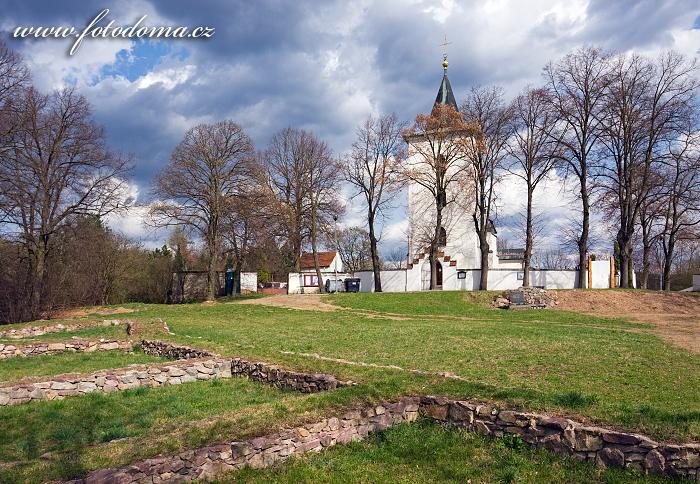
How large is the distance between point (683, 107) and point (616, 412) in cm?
3231

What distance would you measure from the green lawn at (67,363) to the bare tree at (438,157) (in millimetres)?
25755

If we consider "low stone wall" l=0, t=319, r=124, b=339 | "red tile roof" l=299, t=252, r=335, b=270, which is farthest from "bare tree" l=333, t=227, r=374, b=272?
"low stone wall" l=0, t=319, r=124, b=339

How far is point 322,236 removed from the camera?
42.3 m

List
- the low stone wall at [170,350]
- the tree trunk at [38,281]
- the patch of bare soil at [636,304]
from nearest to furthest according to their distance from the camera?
the low stone wall at [170,350] < the patch of bare soil at [636,304] < the tree trunk at [38,281]

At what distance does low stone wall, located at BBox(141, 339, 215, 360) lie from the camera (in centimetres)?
1311

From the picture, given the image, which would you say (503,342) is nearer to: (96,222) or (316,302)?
(316,302)

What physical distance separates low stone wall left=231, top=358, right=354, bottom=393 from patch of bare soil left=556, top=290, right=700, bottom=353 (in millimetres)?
19614

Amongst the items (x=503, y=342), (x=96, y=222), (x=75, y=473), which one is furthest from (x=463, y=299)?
(x=75, y=473)

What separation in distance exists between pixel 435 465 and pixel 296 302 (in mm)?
25953

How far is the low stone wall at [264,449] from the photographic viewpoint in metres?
5.19

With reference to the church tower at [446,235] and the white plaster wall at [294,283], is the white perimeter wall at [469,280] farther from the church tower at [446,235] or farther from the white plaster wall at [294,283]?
the white plaster wall at [294,283]

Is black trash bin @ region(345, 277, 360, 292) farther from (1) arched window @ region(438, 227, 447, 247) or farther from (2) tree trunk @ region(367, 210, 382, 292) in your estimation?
(1) arched window @ region(438, 227, 447, 247)

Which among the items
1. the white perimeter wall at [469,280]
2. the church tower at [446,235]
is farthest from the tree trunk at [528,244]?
the church tower at [446,235]

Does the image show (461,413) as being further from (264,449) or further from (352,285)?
(352,285)
